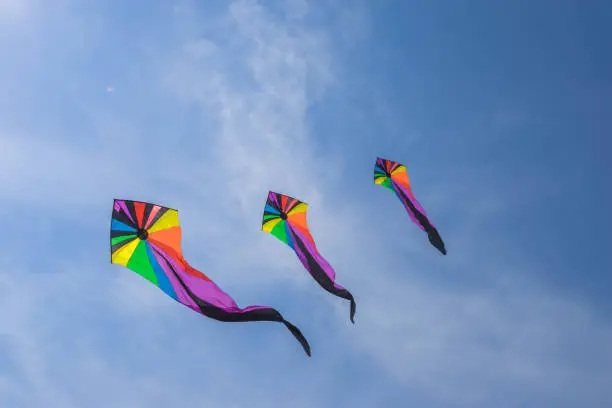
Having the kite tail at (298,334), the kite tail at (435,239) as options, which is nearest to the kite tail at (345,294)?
the kite tail at (298,334)

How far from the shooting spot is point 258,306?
52.6 ft

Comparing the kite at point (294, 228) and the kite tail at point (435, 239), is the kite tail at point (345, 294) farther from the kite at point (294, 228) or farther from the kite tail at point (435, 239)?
the kite tail at point (435, 239)

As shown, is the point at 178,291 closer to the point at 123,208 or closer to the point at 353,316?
the point at 123,208

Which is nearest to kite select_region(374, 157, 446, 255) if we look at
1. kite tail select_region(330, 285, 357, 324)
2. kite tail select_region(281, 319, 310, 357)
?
kite tail select_region(330, 285, 357, 324)

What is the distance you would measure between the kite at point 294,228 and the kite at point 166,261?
611 cm

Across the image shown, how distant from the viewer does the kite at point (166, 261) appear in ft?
52.0

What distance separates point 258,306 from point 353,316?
186 inches

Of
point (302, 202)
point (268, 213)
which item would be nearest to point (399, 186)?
point (302, 202)

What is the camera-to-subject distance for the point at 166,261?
16.9 metres

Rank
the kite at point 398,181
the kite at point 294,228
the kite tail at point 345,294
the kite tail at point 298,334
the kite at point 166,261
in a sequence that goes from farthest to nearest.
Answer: the kite at point 398,181, the kite at point 294,228, the kite tail at point 345,294, the kite at point 166,261, the kite tail at point 298,334

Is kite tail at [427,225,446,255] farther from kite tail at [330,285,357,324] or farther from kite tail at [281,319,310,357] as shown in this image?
kite tail at [281,319,310,357]

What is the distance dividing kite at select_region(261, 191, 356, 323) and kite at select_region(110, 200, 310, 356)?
6.11 metres

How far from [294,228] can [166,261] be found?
7.63 m

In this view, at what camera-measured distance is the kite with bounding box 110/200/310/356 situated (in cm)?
1584
